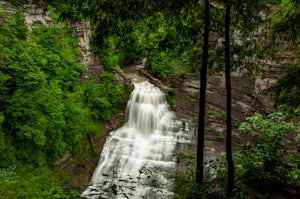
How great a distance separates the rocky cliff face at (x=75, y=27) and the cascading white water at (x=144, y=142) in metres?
3.24

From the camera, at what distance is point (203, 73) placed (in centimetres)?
720

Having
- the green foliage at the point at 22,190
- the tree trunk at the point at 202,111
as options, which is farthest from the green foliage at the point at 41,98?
the tree trunk at the point at 202,111

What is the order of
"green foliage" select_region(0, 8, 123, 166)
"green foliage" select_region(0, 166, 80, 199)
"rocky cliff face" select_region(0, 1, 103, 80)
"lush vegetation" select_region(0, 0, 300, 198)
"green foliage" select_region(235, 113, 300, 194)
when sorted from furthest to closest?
"rocky cliff face" select_region(0, 1, 103, 80), "green foliage" select_region(0, 8, 123, 166), "green foliage" select_region(235, 113, 300, 194), "lush vegetation" select_region(0, 0, 300, 198), "green foliage" select_region(0, 166, 80, 199)

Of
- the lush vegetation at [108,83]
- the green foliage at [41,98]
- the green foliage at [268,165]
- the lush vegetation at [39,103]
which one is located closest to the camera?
the lush vegetation at [108,83]

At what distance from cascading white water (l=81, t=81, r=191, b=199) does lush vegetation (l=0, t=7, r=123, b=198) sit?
1.85 m

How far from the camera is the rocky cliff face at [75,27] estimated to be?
16625mm

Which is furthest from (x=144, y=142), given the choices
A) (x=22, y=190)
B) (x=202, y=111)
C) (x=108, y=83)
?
(x=202, y=111)

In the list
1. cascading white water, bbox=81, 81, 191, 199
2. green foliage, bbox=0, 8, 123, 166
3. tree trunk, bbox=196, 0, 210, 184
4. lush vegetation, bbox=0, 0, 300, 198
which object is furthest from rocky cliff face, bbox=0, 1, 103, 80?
tree trunk, bbox=196, 0, 210, 184

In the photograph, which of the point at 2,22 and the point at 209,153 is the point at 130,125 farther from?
the point at 2,22

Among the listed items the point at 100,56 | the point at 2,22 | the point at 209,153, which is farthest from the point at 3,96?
the point at 209,153

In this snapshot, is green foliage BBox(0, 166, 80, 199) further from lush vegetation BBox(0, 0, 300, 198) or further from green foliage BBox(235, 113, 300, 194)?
green foliage BBox(235, 113, 300, 194)

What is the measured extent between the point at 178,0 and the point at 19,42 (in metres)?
9.94

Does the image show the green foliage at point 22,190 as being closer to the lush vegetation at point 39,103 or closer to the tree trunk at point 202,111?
the lush vegetation at point 39,103

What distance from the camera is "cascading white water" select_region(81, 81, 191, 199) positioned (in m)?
15.1
